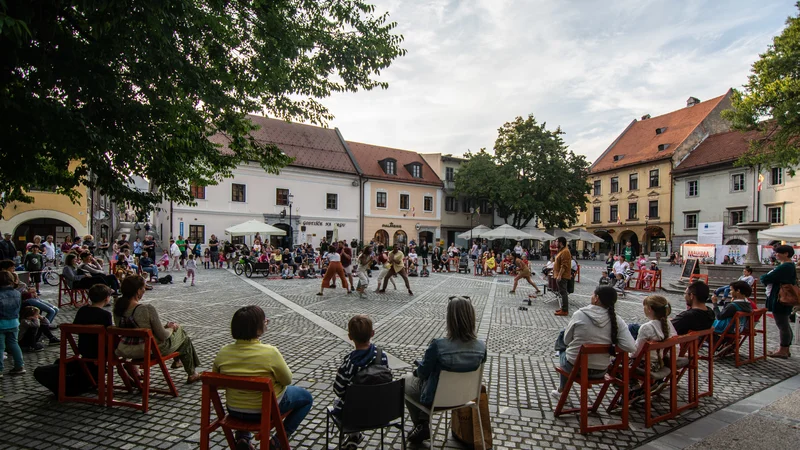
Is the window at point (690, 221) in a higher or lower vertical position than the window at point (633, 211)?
lower

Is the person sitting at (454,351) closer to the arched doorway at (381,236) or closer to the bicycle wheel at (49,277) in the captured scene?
the bicycle wheel at (49,277)

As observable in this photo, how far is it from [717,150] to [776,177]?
5730mm

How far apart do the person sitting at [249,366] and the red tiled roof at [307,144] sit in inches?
1262

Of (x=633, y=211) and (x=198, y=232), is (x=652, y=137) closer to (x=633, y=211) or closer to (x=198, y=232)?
(x=633, y=211)

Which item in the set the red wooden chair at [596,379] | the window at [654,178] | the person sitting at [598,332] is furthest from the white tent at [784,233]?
the window at [654,178]

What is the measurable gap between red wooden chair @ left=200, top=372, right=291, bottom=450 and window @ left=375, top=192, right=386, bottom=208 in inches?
1406

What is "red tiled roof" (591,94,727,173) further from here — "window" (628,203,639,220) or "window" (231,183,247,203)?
"window" (231,183,247,203)

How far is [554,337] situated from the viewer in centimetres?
810

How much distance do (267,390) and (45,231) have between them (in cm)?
3118

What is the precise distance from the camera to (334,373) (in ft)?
18.7

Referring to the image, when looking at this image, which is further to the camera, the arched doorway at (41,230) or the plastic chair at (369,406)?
the arched doorway at (41,230)

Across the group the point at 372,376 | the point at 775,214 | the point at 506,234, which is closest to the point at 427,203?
the point at 506,234

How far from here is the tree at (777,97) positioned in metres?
16.8

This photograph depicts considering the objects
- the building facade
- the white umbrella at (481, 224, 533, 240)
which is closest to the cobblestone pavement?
the white umbrella at (481, 224, 533, 240)
